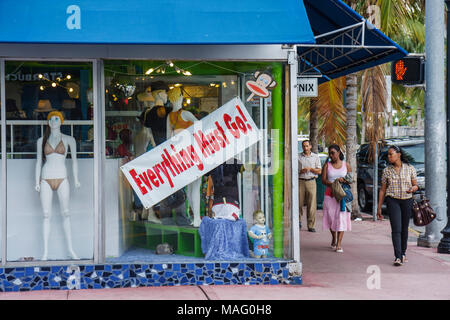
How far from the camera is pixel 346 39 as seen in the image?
9.45 meters

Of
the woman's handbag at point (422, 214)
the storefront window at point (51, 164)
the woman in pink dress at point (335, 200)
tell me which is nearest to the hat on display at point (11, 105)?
the storefront window at point (51, 164)

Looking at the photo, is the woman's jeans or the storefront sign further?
the woman's jeans

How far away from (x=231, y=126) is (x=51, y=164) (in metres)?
2.22

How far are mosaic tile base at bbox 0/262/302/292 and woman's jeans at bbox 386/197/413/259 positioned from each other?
2.18m

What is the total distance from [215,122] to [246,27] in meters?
1.42

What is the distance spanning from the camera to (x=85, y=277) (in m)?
7.76

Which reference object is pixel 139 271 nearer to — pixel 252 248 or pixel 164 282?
pixel 164 282

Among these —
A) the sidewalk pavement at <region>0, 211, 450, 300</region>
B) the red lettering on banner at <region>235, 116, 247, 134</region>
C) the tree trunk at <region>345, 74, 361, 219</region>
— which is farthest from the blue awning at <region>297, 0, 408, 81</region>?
the tree trunk at <region>345, 74, 361, 219</region>

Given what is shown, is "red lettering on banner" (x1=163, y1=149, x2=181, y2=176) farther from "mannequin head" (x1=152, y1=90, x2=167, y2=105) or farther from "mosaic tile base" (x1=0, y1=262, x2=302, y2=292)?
"mosaic tile base" (x1=0, y1=262, x2=302, y2=292)

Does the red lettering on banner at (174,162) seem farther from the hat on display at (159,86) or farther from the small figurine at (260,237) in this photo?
the small figurine at (260,237)

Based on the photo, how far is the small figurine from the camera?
8.26 m

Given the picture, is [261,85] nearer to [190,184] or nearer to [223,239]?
[190,184]

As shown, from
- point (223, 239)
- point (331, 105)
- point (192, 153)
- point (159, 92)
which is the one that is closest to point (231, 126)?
point (192, 153)

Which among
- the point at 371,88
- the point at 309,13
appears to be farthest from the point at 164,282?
the point at 371,88
